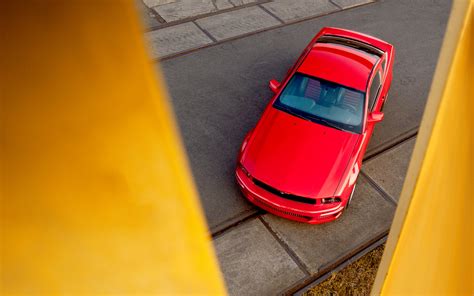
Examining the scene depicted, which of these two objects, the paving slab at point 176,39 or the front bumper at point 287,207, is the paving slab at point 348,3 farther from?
the front bumper at point 287,207

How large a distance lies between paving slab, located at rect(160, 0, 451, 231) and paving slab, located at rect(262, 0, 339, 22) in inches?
10.1

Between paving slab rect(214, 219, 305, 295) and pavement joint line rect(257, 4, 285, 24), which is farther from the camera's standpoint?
pavement joint line rect(257, 4, 285, 24)

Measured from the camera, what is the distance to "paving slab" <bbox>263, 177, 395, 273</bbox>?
594 centimetres

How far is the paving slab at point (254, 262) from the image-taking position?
18.3ft

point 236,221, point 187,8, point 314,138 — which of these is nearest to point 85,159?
point 314,138

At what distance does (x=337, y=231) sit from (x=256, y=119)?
230cm

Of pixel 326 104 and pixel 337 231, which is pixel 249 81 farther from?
pixel 337 231

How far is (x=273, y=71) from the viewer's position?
8.72 meters

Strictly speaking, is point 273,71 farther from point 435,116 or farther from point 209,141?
point 435,116

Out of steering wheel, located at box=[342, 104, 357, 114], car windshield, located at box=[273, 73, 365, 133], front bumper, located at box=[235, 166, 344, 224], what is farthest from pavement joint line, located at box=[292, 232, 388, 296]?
steering wheel, located at box=[342, 104, 357, 114]

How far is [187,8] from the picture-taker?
32.8 feet

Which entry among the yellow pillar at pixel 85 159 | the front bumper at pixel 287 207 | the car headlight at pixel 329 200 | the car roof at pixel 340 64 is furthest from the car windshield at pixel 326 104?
the yellow pillar at pixel 85 159

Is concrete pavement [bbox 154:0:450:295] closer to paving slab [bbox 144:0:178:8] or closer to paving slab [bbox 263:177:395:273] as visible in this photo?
paving slab [bbox 263:177:395:273]

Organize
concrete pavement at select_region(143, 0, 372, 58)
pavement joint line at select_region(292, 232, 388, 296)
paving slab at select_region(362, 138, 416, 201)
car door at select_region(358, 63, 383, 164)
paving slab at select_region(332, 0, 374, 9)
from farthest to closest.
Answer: paving slab at select_region(332, 0, 374, 9)
concrete pavement at select_region(143, 0, 372, 58)
paving slab at select_region(362, 138, 416, 201)
car door at select_region(358, 63, 383, 164)
pavement joint line at select_region(292, 232, 388, 296)
